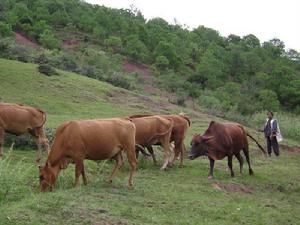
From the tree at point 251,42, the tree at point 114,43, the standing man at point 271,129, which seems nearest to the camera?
the standing man at point 271,129

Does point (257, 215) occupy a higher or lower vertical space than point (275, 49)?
lower

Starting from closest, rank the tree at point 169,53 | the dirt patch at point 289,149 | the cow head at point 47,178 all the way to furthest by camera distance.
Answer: the cow head at point 47,178 < the dirt patch at point 289,149 < the tree at point 169,53

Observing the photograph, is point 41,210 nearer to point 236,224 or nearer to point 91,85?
point 236,224

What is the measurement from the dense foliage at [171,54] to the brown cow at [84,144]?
36.6 metres

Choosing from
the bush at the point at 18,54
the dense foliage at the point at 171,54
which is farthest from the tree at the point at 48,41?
the bush at the point at 18,54

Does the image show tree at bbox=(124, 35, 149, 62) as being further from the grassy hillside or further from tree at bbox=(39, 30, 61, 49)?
the grassy hillside

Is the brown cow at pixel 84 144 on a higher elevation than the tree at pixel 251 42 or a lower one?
lower

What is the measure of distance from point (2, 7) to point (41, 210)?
178 feet

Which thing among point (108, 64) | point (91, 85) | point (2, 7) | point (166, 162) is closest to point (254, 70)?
point (108, 64)

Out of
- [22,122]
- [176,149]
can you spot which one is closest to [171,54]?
[176,149]

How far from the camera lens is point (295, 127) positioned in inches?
1296

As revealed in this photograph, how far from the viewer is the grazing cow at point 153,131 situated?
14.4 meters

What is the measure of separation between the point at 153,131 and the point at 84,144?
4400 millimetres

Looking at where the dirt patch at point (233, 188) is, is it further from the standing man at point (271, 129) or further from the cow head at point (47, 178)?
the standing man at point (271, 129)
